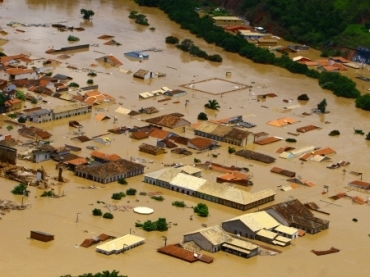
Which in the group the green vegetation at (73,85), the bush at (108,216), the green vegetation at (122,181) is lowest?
the green vegetation at (73,85)

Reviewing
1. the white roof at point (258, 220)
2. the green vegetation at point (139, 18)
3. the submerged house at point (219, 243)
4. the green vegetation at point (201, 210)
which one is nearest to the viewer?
the submerged house at point (219, 243)

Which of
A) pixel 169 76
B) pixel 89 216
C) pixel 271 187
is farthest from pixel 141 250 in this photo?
pixel 169 76

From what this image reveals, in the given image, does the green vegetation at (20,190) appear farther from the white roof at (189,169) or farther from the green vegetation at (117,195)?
the white roof at (189,169)

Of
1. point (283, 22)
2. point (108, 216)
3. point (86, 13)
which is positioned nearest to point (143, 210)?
point (108, 216)

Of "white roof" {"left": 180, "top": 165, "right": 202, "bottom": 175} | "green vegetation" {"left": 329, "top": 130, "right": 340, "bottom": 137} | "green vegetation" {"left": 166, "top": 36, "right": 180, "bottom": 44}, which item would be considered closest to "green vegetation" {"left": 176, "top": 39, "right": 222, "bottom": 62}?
"green vegetation" {"left": 166, "top": 36, "right": 180, "bottom": 44}

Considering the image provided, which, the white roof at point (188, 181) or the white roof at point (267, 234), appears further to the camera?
the white roof at point (188, 181)

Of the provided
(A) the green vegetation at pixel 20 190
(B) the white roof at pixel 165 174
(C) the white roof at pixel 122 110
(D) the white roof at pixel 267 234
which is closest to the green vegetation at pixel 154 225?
(D) the white roof at pixel 267 234

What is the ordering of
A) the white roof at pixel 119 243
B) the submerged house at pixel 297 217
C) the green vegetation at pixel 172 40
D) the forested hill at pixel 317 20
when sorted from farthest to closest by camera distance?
1. the forested hill at pixel 317 20
2. the green vegetation at pixel 172 40
3. the submerged house at pixel 297 217
4. the white roof at pixel 119 243

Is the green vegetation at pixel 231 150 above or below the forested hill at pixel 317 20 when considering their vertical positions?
above
